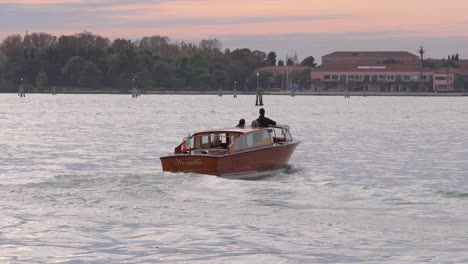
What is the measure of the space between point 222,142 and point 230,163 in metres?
2.15

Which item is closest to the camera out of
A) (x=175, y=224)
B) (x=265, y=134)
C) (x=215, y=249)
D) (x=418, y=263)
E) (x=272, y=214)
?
(x=418, y=263)

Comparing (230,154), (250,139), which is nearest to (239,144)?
(250,139)

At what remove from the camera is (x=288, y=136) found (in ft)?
140

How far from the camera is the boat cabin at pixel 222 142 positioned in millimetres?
36125

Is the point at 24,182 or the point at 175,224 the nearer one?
the point at 175,224

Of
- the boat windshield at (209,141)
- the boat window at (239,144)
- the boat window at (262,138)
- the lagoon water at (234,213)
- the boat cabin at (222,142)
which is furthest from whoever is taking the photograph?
the boat window at (262,138)

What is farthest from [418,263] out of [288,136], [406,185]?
[288,136]

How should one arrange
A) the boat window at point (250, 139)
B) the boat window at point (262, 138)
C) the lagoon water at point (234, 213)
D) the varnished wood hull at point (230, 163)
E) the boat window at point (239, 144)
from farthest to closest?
the boat window at point (262, 138) < the boat window at point (250, 139) < the boat window at point (239, 144) < the varnished wood hull at point (230, 163) < the lagoon water at point (234, 213)

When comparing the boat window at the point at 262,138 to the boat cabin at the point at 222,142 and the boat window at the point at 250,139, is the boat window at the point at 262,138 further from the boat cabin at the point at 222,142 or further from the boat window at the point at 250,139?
the boat window at the point at 250,139

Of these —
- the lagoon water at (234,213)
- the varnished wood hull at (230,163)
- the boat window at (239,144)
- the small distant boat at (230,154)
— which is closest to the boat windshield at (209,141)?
the small distant boat at (230,154)

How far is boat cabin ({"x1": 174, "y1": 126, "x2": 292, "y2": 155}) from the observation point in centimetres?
3612

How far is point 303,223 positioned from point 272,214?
179 centimetres

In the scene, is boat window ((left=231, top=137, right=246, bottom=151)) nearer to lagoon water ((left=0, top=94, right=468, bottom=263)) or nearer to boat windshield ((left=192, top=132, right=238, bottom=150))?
boat windshield ((left=192, top=132, right=238, bottom=150))

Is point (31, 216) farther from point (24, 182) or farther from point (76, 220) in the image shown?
point (24, 182)
